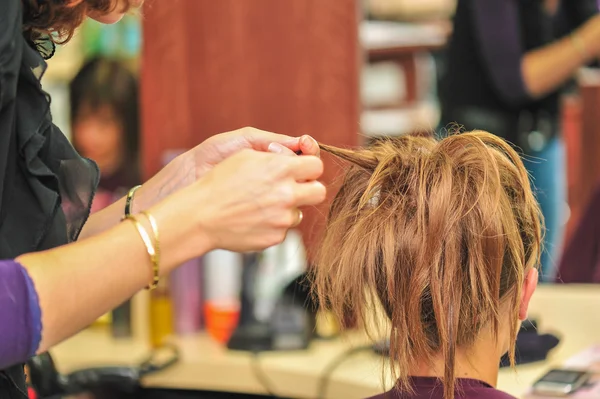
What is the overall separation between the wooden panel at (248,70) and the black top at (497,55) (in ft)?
0.99

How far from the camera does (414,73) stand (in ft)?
13.9

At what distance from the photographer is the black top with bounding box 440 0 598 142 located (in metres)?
2.15

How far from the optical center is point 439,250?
3.30 ft

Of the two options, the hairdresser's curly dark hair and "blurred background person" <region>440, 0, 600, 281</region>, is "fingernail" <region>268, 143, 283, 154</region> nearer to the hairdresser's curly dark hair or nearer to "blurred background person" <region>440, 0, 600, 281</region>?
the hairdresser's curly dark hair

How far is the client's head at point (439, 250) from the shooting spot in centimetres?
101

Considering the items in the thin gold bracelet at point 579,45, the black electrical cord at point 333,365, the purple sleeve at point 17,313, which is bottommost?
the black electrical cord at point 333,365

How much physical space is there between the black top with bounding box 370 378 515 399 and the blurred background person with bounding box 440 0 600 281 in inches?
44.9

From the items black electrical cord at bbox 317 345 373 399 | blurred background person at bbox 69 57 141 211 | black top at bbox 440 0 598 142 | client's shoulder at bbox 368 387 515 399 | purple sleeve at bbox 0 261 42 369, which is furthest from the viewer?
blurred background person at bbox 69 57 141 211

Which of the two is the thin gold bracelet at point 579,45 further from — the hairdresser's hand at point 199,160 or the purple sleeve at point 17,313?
the purple sleeve at point 17,313

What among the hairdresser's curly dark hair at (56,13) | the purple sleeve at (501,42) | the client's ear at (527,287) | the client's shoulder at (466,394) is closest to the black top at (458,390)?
the client's shoulder at (466,394)

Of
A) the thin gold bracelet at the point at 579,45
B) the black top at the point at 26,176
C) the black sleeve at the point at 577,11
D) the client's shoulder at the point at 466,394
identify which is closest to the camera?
the black top at the point at 26,176

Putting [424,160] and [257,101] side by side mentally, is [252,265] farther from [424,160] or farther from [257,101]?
[424,160]

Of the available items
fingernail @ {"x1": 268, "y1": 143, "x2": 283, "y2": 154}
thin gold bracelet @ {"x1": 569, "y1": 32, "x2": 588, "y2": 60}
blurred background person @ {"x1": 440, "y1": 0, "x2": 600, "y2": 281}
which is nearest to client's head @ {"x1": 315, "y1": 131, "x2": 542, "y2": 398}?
fingernail @ {"x1": 268, "y1": 143, "x2": 283, "y2": 154}

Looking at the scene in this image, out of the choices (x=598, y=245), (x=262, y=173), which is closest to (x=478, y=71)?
(x=598, y=245)
